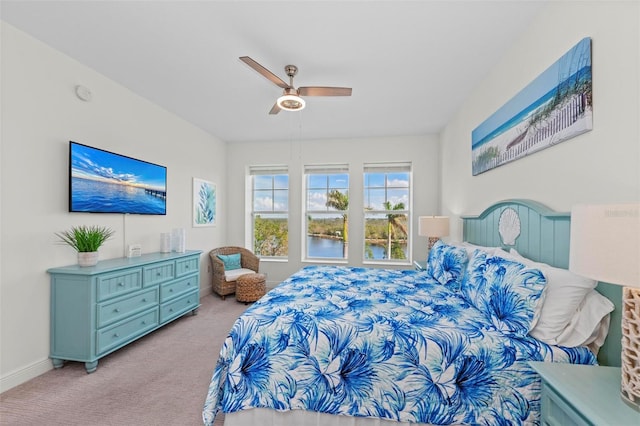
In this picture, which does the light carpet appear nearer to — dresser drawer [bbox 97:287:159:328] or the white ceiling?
dresser drawer [bbox 97:287:159:328]

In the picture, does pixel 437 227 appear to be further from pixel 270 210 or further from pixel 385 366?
pixel 270 210

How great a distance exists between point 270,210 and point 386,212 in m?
2.20

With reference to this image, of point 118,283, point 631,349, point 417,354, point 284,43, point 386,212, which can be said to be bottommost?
point 417,354

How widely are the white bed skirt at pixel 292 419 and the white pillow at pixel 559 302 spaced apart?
0.94 meters

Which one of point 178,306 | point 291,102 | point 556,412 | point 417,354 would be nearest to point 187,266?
point 178,306

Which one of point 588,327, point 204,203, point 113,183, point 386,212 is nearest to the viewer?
point 588,327

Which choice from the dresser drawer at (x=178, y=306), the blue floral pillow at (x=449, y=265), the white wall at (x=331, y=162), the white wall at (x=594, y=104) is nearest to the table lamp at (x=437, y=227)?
the blue floral pillow at (x=449, y=265)

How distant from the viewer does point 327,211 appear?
492 centimetres

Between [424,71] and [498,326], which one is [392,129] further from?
[498,326]

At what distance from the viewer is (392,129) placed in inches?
169

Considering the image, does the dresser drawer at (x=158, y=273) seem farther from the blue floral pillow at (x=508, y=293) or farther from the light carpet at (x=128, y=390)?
the blue floral pillow at (x=508, y=293)

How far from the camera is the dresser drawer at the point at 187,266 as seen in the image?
3.25 metres

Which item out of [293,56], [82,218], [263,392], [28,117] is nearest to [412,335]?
[263,392]

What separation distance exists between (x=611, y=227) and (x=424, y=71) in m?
2.26
